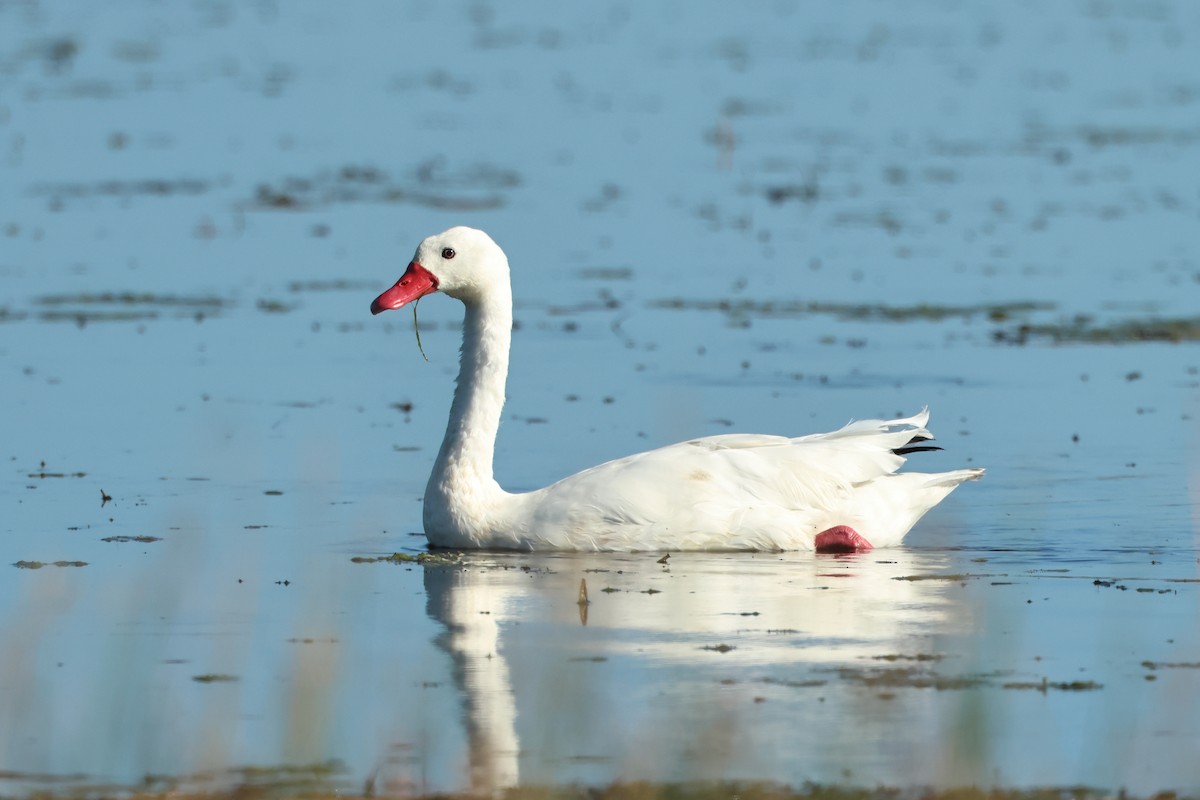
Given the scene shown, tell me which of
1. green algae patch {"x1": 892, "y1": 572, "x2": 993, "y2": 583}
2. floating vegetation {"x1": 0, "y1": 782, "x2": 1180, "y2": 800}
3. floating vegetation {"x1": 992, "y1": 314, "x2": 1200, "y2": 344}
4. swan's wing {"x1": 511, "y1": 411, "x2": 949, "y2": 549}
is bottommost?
floating vegetation {"x1": 0, "y1": 782, "x2": 1180, "y2": 800}

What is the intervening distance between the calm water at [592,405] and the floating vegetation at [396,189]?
4.3 inches

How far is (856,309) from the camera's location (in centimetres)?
1878

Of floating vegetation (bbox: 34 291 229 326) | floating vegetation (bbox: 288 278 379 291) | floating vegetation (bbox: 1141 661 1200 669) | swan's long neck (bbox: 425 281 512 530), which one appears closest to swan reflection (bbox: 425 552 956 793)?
swan's long neck (bbox: 425 281 512 530)

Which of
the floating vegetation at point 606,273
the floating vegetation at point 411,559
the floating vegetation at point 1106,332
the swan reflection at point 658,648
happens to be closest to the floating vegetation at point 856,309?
the floating vegetation at point 1106,332

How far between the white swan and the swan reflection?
5.8 inches

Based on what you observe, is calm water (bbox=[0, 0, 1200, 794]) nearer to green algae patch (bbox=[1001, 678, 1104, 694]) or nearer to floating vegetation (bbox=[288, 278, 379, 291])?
green algae patch (bbox=[1001, 678, 1104, 694])

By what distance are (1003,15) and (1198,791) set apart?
45224mm

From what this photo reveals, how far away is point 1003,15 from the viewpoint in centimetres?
5012

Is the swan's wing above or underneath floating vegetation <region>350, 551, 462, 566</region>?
above

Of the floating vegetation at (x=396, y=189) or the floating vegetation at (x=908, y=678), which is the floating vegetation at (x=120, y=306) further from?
the floating vegetation at (x=908, y=678)

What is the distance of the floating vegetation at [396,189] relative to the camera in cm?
2442

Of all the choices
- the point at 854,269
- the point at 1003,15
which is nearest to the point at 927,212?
the point at 854,269

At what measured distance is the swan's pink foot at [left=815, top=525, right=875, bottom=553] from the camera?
37.0 feet

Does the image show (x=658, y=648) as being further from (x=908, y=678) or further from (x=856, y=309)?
(x=856, y=309)
